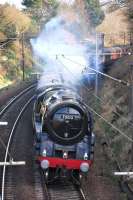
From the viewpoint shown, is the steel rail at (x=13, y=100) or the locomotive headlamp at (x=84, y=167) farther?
the steel rail at (x=13, y=100)

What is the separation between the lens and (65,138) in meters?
16.5

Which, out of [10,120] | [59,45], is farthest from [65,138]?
[59,45]

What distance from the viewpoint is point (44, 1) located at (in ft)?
287

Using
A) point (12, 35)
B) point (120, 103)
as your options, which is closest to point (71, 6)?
point (12, 35)

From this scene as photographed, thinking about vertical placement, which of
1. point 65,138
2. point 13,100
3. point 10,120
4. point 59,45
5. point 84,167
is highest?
point 59,45

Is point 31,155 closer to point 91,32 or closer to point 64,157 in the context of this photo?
point 64,157

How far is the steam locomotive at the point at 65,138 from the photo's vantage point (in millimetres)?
16422

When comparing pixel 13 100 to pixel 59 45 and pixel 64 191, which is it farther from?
pixel 64 191

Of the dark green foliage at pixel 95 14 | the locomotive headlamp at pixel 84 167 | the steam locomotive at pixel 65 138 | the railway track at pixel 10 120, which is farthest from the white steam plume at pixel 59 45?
the locomotive headlamp at pixel 84 167

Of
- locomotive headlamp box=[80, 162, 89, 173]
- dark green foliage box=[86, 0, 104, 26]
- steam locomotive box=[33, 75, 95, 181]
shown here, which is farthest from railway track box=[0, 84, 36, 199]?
dark green foliage box=[86, 0, 104, 26]

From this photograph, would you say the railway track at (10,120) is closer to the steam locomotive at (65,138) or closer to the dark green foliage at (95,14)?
the steam locomotive at (65,138)

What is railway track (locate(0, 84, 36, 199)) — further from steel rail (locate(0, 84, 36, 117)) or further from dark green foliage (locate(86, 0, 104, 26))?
dark green foliage (locate(86, 0, 104, 26))

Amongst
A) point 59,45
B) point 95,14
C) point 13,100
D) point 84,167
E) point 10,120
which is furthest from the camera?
point 95,14

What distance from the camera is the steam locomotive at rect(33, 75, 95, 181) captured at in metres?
16.4
